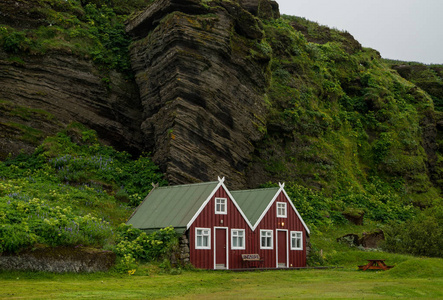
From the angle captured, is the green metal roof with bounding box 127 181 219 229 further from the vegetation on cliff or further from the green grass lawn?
the green grass lawn

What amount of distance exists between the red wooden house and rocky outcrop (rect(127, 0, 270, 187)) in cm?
695

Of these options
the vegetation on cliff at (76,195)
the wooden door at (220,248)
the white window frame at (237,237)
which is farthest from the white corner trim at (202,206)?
the white window frame at (237,237)

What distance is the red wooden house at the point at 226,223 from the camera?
34.2 m

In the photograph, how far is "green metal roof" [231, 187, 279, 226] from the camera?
127ft

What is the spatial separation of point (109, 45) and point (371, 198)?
34.4 meters

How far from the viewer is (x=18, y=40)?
5056 centimetres

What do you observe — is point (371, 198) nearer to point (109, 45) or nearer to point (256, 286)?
point (109, 45)

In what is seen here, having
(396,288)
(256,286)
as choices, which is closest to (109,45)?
(256,286)

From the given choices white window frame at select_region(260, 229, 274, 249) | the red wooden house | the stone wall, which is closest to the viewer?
the stone wall

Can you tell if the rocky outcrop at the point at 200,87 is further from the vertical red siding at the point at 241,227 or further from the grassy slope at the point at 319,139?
the vertical red siding at the point at 241,227

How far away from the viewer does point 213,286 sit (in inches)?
979

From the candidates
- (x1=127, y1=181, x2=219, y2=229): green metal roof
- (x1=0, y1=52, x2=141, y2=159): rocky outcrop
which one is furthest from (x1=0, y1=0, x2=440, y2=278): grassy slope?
(x1=127, y1=181, x2=219, y2=229): green metal roof

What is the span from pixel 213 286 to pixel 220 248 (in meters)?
10.4

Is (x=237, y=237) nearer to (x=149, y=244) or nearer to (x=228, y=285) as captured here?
(x=149, y=244)
